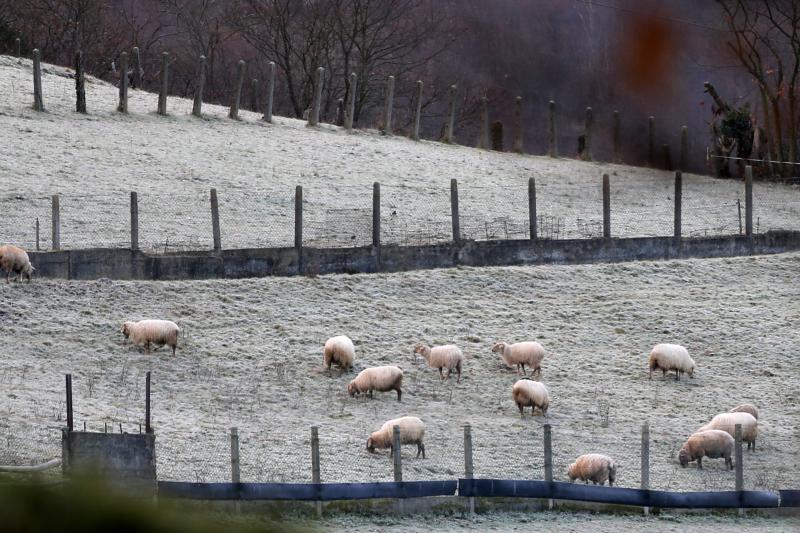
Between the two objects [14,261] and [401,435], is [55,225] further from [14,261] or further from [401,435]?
[401,435]

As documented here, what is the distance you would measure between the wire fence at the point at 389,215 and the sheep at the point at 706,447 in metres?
11.4

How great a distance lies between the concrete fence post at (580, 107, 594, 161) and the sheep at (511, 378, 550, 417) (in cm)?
2249

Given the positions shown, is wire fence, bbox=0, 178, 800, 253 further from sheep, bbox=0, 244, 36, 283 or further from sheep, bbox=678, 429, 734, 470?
sheep, bbox=678, 429, 734, 470

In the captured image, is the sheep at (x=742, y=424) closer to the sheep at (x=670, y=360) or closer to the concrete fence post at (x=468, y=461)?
the sheep at (x=670, y=360)

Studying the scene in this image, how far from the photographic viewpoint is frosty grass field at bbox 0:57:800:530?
1557 centimetres

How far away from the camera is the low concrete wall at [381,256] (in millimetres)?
22984

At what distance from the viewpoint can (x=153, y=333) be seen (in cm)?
1973

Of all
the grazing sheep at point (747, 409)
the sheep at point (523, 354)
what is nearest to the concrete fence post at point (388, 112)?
the sheep at point (523, 354)

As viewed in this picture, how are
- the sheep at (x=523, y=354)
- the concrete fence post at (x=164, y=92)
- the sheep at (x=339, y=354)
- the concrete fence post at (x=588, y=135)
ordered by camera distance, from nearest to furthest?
the sheep at (x=339, y=354) → the sheep at (x=523, y=354) → the concrete fence post at (x=164, y=92) → the concrete fence post at (x=588, y=135)

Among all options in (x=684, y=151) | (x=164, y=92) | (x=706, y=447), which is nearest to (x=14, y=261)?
(x=706, y=447)

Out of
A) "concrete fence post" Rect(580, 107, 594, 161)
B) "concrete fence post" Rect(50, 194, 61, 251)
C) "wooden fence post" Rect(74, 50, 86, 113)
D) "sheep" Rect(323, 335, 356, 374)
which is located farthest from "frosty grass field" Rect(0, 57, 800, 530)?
"concrete fence post" Rect(580, 107, 594, 161)

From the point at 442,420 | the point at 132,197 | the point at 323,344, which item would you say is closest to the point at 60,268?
the point at 132,197

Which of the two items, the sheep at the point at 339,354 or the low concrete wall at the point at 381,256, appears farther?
the low concrete wall at the point at 381,256

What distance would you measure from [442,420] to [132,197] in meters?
9.61
